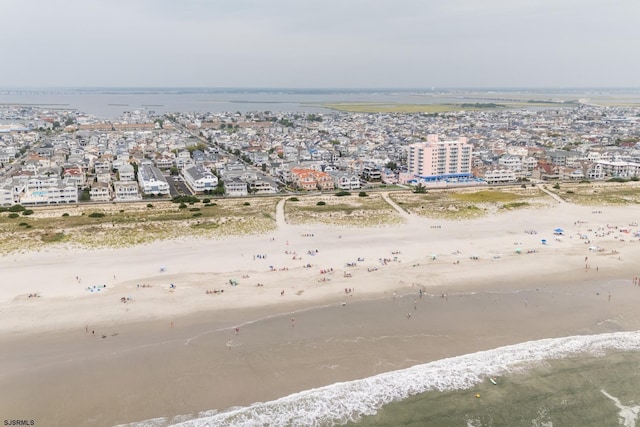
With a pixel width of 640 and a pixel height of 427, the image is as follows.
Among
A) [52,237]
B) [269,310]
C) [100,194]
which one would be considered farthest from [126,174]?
[269,310]

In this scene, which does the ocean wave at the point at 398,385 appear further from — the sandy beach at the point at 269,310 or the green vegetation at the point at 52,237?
the green vegetation at the point at 52,237

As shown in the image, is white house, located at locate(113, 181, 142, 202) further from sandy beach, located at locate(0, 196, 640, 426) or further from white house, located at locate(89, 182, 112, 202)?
sandy beach, located at locate(0, 196, 640, 426)

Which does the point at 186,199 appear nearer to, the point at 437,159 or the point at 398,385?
the point at 437,159

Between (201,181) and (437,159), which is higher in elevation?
(437,159)

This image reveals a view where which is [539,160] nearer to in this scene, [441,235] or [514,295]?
[441,235]

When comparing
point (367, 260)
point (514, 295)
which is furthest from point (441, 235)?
point (514, 295)

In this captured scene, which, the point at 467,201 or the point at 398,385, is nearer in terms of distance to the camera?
the point at 398,385
